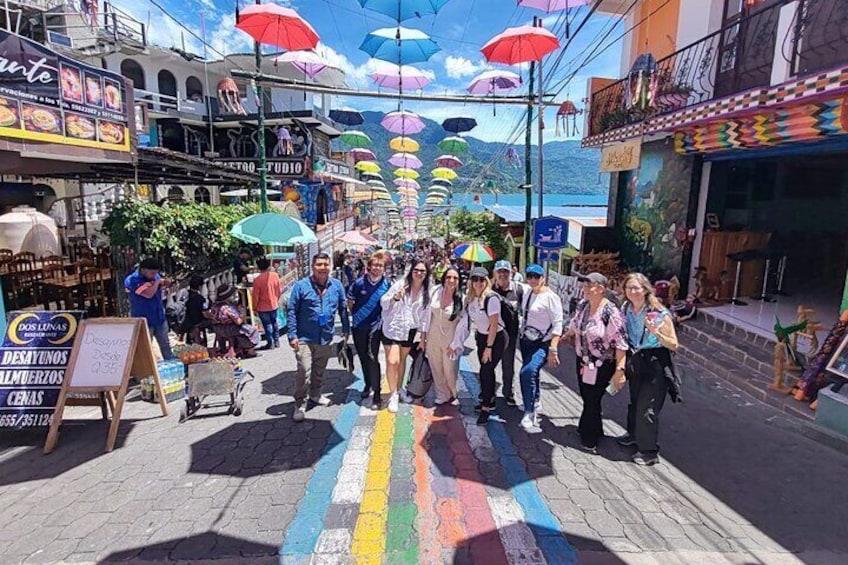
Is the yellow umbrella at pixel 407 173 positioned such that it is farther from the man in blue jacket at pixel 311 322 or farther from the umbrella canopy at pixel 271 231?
the man in blue jacket at pixel 311 322

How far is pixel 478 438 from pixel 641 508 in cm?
155

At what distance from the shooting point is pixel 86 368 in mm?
4426

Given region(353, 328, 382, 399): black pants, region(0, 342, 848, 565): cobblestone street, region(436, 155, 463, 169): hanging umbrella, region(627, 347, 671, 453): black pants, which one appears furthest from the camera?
region(436, 155, 463, 169): hanging umbrella

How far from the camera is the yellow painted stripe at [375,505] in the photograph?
9.62ft

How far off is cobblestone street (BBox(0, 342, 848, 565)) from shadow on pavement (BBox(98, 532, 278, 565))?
0.01 meters

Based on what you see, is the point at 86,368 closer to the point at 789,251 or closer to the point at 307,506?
the point at 307,506

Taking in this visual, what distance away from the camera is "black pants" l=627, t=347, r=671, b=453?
157 inches

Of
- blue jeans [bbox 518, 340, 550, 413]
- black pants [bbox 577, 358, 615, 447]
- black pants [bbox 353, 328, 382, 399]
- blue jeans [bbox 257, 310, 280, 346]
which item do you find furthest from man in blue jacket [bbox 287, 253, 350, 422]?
blue jeans [bbox 257, 310, 280, 346]

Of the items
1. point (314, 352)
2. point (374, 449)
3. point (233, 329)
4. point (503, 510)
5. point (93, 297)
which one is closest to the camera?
point (503, 510)

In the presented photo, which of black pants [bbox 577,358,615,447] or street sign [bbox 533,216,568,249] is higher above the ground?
street sign [bbox 533,216,568,249]

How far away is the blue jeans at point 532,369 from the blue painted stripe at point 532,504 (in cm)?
43

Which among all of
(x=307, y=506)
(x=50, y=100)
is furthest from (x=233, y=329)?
(x=307, y=506)

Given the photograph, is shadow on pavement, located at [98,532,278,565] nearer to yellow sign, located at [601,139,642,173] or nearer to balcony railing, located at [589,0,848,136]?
balcony railing, located at [589,0,848,136]

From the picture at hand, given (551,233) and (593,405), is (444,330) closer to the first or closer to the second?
(593,405)
